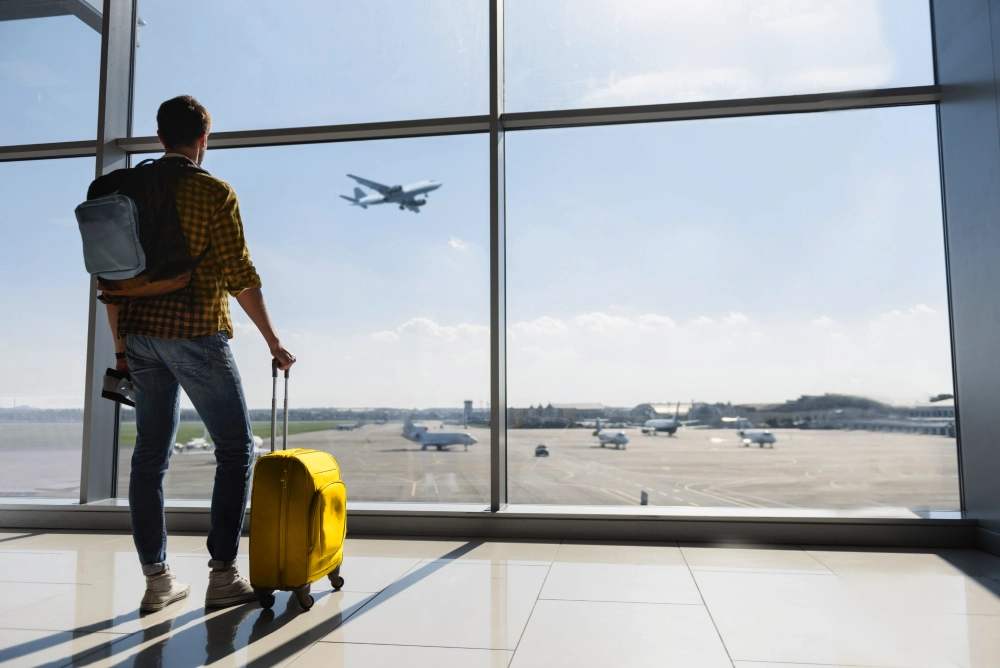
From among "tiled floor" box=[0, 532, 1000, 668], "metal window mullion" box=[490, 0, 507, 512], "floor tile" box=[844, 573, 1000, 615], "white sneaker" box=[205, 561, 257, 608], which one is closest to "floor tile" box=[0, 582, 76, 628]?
"tiled floor" box=[0, 532, 1000, 668]

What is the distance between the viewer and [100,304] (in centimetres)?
307

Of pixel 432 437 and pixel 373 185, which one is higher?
pixel 373 185

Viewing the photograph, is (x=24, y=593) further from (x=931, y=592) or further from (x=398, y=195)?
(x=931, y=592)

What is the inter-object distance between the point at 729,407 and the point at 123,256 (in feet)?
9.12

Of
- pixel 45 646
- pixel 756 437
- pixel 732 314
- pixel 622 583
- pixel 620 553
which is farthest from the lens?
pixel 732 314

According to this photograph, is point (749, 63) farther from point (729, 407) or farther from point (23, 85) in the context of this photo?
point (23, 85)

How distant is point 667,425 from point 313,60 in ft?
8.30

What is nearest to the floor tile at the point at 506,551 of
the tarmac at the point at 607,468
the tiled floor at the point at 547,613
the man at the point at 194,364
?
the tiled floor at the point at 547,613

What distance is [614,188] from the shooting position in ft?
Answer: 11.0

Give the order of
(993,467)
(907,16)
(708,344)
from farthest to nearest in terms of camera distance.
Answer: (708,344), (907,16), (993,467)

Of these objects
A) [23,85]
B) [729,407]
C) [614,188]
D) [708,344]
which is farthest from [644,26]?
[23,85]

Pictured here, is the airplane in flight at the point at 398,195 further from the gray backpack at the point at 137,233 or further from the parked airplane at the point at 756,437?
the parked airplane at the point at 756,437

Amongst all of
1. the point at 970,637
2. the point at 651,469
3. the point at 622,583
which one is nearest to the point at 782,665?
the point at 970,637

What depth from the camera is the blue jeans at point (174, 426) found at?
1.68 m
